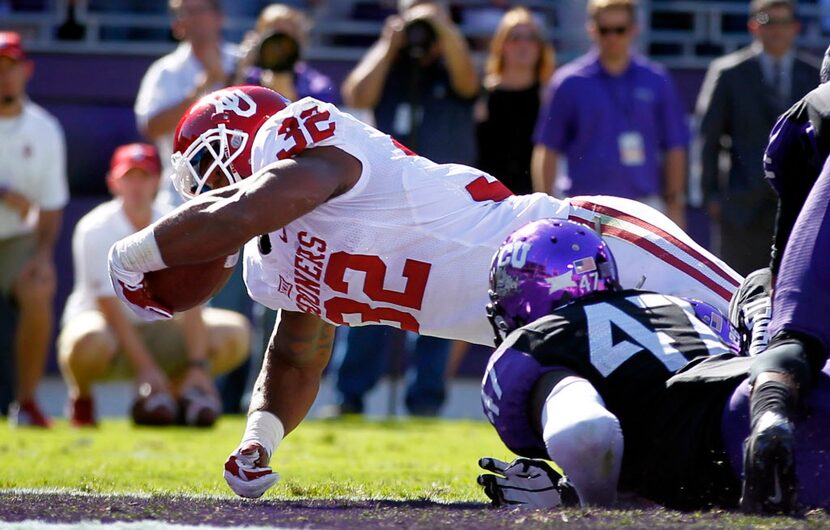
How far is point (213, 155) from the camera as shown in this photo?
170 inches

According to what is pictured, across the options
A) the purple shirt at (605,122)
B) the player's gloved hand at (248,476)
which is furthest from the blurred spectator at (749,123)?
the player's gloved hand at (248,476)

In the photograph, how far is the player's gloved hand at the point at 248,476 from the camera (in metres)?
4.18

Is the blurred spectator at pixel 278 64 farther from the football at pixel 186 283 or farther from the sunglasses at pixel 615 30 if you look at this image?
the football at pixel 186 283

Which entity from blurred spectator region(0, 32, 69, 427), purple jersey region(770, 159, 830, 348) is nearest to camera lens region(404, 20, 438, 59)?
blurred spectator region(0, 32, 69, 427)

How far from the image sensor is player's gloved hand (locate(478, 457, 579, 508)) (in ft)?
11.9

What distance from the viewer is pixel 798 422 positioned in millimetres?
3191

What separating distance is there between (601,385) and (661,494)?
295 millimetres

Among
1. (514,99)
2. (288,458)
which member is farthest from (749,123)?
(288,458)

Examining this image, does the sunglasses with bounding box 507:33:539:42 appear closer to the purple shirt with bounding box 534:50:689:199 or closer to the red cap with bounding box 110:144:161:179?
the purple shirt with bounding box 534:50:689:199

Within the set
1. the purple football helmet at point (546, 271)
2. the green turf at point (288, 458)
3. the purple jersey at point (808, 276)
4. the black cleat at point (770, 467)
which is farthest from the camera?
the green turf at point (288, 458)

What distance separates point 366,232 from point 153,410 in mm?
4049

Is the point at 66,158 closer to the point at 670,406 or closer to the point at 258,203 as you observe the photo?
the point at 258,203

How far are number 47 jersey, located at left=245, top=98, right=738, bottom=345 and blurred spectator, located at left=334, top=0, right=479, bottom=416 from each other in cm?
389

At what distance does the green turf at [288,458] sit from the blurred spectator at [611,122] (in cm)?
145
